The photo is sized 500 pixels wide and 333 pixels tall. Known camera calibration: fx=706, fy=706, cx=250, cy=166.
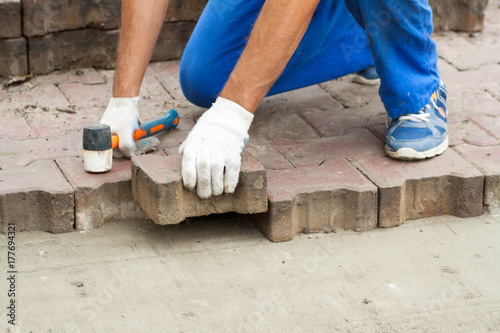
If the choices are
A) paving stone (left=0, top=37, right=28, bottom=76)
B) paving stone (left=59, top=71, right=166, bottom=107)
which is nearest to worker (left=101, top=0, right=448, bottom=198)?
paving stone (left=59, top=71, right=166, bottom=107)

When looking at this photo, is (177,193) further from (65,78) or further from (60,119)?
(65,78)

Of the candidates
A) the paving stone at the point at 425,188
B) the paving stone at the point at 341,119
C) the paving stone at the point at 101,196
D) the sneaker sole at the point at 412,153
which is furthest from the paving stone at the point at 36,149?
the sneaker sole at the point at 412,153

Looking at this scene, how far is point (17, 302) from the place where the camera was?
211 cm

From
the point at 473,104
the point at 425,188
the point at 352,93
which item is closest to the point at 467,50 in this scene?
the point at 473,104

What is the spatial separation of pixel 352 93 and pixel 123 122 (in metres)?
1.30

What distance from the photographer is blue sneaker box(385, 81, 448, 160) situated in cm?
276

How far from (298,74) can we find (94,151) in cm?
105

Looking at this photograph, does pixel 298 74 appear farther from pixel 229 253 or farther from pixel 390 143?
pixel 229 253

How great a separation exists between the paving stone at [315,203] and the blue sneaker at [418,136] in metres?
0.23

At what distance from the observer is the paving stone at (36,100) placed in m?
3.19

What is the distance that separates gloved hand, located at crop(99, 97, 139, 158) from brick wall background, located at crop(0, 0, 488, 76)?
105 centimetres

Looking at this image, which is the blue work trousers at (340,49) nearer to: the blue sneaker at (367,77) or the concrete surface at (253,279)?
the blue sneaker at (367,77)

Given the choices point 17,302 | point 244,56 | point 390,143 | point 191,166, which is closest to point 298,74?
point 390,143

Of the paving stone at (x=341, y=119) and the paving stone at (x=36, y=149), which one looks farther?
the paving stone at (x=341, y=119)
